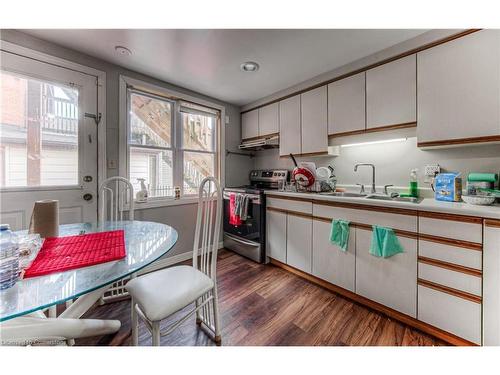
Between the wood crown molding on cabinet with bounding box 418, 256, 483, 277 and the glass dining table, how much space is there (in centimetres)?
172

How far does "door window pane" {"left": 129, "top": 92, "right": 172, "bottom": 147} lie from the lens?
2.28 metres

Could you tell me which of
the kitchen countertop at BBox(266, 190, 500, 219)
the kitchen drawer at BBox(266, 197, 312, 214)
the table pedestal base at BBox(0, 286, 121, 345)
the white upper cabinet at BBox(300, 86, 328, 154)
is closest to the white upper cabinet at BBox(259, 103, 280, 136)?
the white upper cabinet at BBox(300, 86, 328, 154)

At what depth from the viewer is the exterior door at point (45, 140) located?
1.56 meters

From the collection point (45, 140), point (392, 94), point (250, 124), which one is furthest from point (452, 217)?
point (45, 140)

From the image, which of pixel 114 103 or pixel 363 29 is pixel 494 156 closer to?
pixel 363 29

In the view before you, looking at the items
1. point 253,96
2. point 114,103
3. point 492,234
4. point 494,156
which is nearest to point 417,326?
point 492,234

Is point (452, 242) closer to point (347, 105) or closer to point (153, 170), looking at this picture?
point (347, 105)

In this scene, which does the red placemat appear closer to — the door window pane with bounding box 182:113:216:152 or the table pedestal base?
the table pedestal base

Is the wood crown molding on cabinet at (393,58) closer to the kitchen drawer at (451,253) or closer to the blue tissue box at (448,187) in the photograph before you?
the blue tissue box at (448,187)

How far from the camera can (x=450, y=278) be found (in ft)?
4.14

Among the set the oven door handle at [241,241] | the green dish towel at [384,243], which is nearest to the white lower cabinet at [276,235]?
the oven door handle at [241,241]

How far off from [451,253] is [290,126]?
2.00 meters

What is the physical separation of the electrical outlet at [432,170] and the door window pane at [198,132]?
8.53 ft
